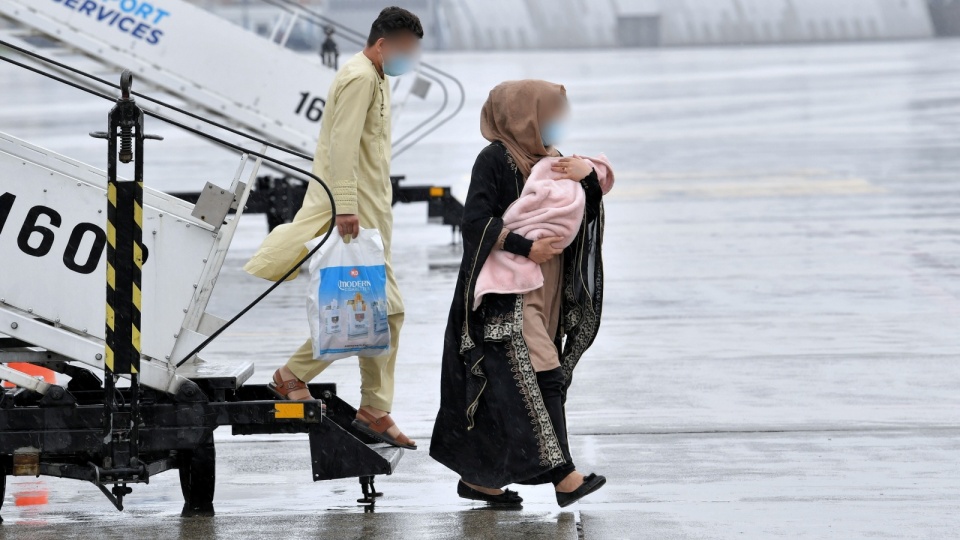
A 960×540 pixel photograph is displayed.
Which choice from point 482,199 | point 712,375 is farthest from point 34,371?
point 712,375

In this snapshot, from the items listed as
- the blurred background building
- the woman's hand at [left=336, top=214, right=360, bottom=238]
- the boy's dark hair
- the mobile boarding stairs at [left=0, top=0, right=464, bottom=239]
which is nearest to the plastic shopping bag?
the woman's hand at [left=336, top=214, right=360, bottom=238]

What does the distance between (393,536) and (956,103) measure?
28.5 m

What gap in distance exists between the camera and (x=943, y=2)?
7375cm

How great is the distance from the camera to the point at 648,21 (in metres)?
76.5

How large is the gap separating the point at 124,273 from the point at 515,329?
150 cm

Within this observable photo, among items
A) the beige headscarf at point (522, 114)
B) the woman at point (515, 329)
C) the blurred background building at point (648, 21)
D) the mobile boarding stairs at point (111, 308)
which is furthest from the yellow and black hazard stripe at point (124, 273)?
the blurred background building at point (648, 21)

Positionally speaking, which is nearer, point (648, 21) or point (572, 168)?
point (572, 168)

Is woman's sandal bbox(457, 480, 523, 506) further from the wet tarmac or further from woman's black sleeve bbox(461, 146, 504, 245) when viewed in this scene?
woman's black sleeve bbox(461, 146, 504, 245)

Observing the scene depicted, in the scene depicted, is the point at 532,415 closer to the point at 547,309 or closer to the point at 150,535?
the point at 547,309

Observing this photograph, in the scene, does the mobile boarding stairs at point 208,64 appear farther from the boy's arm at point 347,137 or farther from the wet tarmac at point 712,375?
the boy's arm at point 347,137

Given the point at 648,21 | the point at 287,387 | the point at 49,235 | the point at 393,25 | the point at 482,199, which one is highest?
the point at 648,21

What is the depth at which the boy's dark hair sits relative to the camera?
6379 millimetres

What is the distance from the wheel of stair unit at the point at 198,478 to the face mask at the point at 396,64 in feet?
5.84

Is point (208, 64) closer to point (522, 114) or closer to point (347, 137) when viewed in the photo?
point (347, 137)
